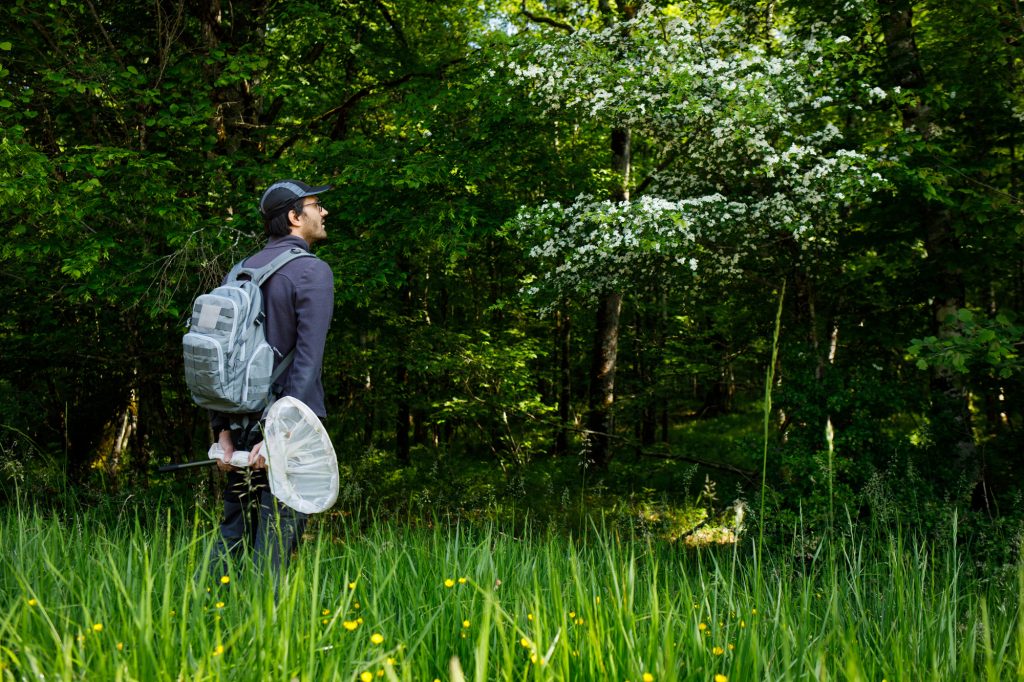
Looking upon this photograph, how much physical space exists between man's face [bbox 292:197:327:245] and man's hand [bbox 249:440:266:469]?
1.04 meters

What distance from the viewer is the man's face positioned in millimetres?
3463

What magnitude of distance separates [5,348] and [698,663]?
9668 millimetres

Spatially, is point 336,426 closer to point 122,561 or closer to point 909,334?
point 909,334

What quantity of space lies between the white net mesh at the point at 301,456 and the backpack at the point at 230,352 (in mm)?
194

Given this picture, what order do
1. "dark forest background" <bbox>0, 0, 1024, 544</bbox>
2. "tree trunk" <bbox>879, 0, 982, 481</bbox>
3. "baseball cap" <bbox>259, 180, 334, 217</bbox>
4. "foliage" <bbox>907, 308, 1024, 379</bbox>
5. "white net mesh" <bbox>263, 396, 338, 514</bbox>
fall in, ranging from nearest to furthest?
"white net mesh" <bbox>263, 396, 338, 514</bbox>, "baseball cap" <bbox>259, 180, 334, 217</bbox>, "foliage" <bbox>907, 308, 1024, 379</bbox>, "dark forest background" <bbox>0, 0, 1024, 544</bbox>, "tree trunk" <bbox>879, 0, 982, 481</bbox>

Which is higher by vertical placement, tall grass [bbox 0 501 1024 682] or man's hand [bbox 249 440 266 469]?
man's hand [bbox 249 440 266 469]

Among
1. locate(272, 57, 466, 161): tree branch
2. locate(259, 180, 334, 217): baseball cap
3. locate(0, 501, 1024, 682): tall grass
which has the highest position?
locate(272, 57, 466, 161): tree branch

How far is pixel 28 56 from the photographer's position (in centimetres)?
728

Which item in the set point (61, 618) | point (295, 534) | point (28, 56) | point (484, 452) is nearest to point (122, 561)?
point (61, 618)

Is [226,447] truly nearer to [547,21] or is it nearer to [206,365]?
[206,365]

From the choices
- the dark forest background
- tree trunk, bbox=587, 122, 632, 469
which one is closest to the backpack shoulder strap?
the dark forest background

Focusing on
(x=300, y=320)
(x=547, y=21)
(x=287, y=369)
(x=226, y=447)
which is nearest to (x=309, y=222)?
(x=300, y=320)

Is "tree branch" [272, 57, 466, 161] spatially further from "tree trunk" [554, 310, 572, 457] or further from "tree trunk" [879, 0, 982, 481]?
"tree trunk" [554, 310, 572, 457]

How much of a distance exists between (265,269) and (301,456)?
0.87 m
